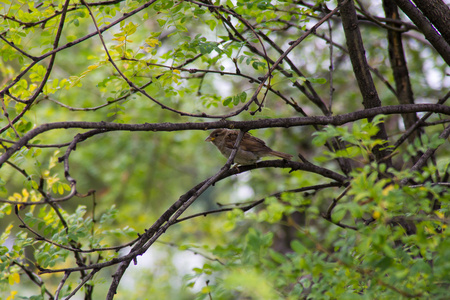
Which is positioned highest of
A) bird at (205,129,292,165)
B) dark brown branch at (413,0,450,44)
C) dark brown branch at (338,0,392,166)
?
bird at (205,129,292,165)

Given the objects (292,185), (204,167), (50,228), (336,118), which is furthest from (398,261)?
(204,167)

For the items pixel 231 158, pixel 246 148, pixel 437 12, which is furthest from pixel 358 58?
pixel 246 148

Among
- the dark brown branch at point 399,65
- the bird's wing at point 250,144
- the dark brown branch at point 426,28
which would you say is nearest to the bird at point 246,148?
the bird's wing at point 250,144

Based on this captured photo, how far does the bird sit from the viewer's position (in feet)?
15.2

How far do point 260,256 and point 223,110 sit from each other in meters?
6.29

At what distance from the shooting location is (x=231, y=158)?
2770 millimetres

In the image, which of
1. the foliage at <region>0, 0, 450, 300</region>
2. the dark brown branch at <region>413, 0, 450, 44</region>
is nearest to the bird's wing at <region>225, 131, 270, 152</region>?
the foliage at <region>0, 0, 450, 300</region>

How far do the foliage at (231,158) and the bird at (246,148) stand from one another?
38cm

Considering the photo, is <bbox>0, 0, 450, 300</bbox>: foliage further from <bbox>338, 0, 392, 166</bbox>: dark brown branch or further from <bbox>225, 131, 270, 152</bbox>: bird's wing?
<bbox>225, 131, 270, 152</bbox>: bird's wing

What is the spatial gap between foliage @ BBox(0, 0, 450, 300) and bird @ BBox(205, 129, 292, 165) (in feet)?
1.25

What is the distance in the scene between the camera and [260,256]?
1562 millimetres

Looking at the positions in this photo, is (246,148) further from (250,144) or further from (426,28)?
(426,28)

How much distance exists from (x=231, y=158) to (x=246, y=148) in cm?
196

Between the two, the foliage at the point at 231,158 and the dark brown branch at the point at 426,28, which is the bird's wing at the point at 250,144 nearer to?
the foliage at the point at 231,158
